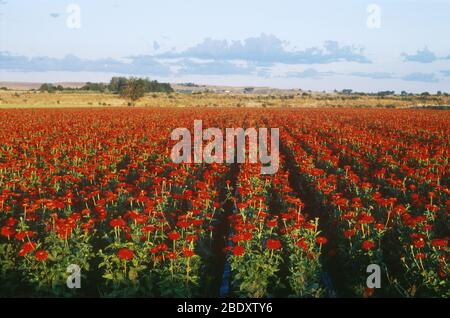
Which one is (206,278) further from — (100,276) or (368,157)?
(368,157)

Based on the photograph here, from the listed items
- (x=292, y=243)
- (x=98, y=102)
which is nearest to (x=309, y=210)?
(x=292, y=243)

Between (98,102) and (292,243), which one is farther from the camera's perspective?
(98,102)

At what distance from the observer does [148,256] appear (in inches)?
277
